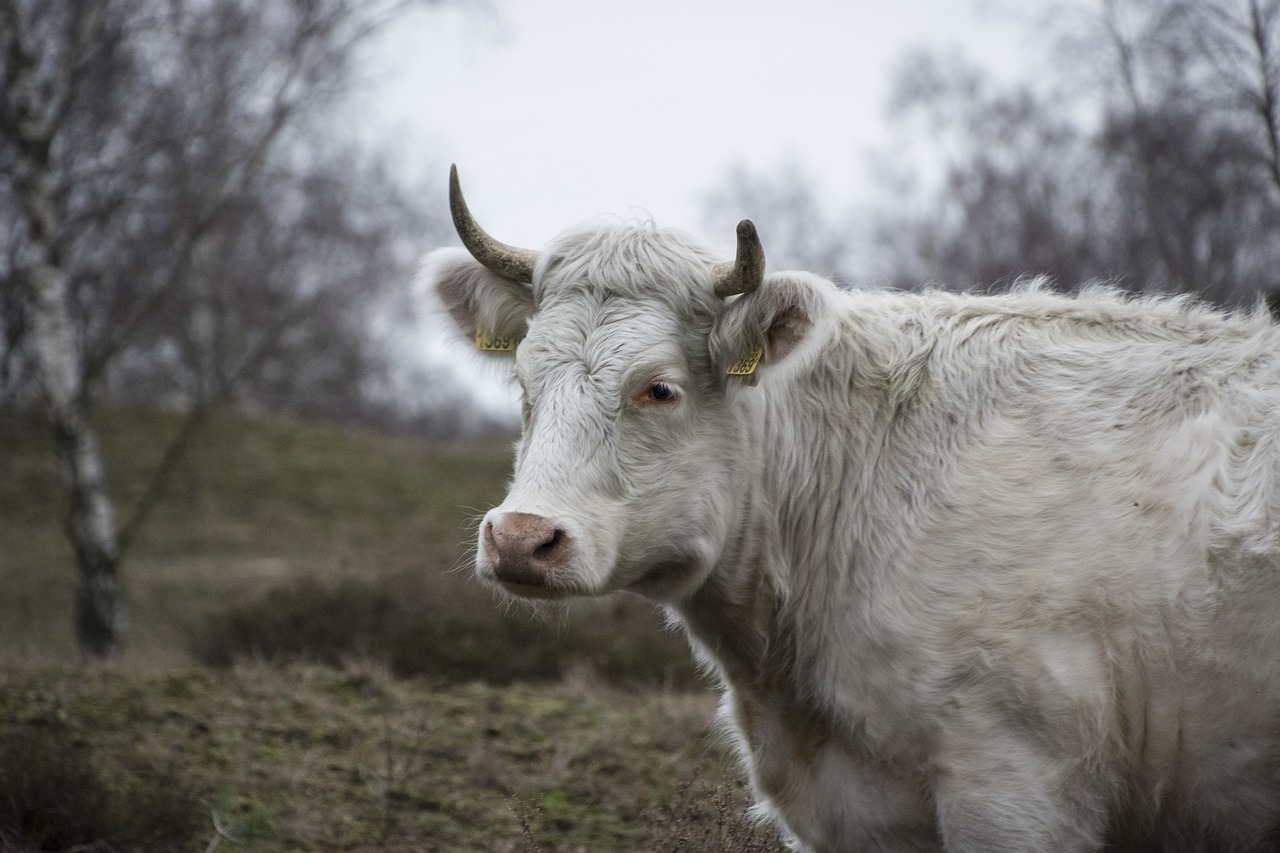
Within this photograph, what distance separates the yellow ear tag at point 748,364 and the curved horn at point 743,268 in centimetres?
22

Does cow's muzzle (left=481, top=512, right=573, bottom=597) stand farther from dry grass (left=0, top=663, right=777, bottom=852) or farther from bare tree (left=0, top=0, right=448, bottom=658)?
bare tree (left=0, top=0, right=448, bottom=658)

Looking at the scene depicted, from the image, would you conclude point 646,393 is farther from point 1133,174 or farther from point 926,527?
point 1133,174

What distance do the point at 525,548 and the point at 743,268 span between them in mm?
1181

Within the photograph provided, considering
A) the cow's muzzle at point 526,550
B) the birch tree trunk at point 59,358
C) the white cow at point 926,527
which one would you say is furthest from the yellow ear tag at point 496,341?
the birch tree trunk at point 59,358

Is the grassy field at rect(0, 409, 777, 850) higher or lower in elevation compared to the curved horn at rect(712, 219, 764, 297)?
lower

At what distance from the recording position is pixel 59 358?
1121cm

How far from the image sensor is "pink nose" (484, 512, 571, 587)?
3373 millimetres

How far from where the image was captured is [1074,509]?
362cm

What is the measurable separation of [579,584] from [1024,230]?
21035mm

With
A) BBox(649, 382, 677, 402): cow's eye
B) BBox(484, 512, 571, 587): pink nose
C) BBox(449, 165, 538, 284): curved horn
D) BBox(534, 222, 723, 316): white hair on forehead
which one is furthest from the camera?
BBox(449, 165, 538, 284): curved horn

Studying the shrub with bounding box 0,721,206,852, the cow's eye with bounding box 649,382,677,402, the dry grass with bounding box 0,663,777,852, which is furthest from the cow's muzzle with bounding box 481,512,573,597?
the shrub with bounding box 0,721,206,852

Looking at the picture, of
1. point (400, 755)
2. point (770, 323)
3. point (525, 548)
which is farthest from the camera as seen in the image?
point (400, 755)

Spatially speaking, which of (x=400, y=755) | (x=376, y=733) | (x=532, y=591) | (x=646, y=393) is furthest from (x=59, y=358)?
(x=532, y=591)

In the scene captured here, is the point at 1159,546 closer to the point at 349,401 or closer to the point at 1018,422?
the point at 1018,422
